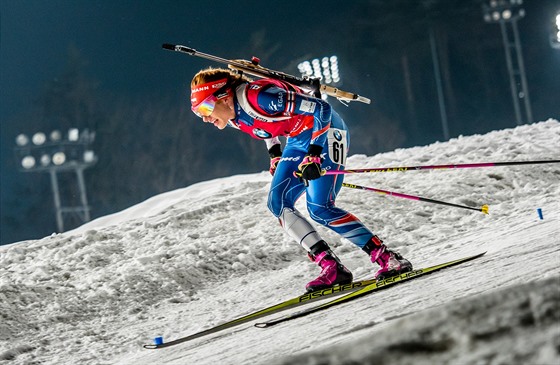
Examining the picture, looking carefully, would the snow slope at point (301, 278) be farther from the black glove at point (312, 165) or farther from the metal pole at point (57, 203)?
the metal pole at point (57, 203)

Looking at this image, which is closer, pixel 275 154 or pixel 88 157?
pixel 275 154

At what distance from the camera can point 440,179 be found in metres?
9.77

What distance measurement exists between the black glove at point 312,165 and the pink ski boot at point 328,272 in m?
0.52

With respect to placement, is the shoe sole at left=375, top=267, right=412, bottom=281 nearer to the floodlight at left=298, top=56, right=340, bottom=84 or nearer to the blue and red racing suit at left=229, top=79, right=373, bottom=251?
the blue and red racing suit at left=229, top=79, right=373, bottom=251

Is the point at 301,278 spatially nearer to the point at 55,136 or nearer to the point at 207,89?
the point at 207,89

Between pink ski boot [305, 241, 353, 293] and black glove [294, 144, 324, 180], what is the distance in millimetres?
521

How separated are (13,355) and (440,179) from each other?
6081 mm

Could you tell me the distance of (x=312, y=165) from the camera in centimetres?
455

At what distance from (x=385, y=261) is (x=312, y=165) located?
800mm

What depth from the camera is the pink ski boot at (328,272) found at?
4.80 m

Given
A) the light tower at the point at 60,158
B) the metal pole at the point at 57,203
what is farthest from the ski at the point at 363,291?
the metal pole at the point at 57,203

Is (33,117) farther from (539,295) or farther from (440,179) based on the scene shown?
(539,295)

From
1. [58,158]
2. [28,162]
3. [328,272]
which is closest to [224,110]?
[328,272]

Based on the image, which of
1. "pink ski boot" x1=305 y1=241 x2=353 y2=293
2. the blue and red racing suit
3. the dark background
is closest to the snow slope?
"pink ski boot" x1=305 y1=241 x2=353 y2=293
